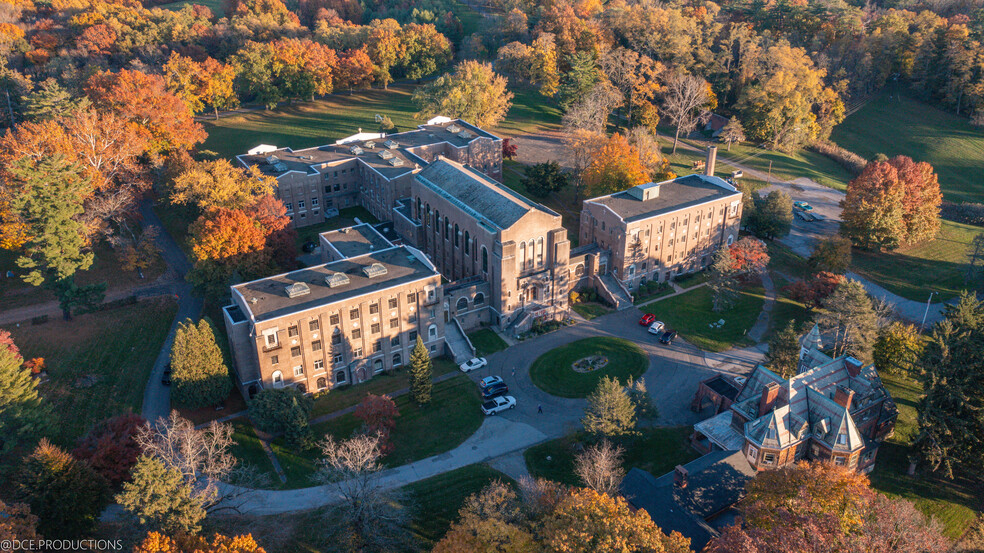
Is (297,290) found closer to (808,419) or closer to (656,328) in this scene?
(656,328)

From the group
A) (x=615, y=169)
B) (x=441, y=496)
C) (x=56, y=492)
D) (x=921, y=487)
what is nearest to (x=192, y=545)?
(x=56, y=492)

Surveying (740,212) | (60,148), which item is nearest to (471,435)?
(740,212)

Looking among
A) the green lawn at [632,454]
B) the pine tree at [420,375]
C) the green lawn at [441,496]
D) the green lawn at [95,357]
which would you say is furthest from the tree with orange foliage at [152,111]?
the green lawn at [632,454]

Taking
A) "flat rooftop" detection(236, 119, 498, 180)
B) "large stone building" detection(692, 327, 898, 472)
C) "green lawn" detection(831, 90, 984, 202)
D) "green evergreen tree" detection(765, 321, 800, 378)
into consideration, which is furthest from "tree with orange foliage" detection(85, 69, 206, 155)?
"green lawn" detection(831, 90, 984, 202)

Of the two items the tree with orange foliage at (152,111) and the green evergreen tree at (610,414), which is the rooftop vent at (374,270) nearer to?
the green evergreen tree at (610,414)

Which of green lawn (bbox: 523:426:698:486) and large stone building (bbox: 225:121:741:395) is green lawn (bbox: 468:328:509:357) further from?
green lawn (bbox: 523:426:698:486)

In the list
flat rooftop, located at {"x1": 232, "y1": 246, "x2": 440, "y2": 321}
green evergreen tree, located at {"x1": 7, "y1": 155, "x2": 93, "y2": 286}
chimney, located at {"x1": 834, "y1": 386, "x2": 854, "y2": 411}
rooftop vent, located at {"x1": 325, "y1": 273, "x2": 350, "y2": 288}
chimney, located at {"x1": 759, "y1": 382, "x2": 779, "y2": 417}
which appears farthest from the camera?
green evergreen tree, located at {"x1": 7, "y1": 155, "x2": 93, "y2": 286}
